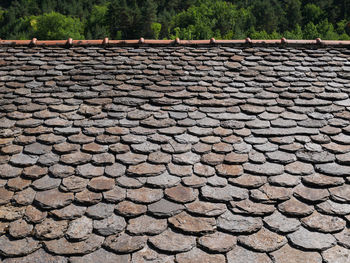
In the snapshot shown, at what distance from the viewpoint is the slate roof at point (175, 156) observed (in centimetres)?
236

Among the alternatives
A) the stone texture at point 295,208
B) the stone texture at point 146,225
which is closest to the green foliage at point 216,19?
the stone texture at point 295,208

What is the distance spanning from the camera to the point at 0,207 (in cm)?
262

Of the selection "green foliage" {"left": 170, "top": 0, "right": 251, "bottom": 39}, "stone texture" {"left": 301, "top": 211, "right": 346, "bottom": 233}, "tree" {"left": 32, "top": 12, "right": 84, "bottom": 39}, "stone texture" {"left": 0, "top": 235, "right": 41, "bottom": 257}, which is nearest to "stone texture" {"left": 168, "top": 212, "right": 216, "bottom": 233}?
"stone texture" {"left": 301, "top": 211, "right": 346, "bottom": 233}

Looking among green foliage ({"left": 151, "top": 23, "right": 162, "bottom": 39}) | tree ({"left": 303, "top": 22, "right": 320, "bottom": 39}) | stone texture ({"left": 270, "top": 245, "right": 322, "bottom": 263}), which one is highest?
Result: green foliage ({"left": 151, "top": 23, "right": 162, "bottom": 39})

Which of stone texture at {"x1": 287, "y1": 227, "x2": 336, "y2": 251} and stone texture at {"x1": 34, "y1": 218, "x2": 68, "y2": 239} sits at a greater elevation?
stone texture at {"x1": 34, "y1": 218, "x2": 68, "y2": 239}

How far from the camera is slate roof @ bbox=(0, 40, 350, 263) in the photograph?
236 centimetres

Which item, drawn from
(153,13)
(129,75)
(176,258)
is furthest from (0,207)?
(153,13)

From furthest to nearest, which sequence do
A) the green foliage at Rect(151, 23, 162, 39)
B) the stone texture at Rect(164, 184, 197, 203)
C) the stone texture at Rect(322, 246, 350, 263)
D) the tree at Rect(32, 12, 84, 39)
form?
the green foliage at Rect(151, 23, 162, 39), the tree at Rect(32, 12, 84, 39), the stone texture at Rect(164, 184, 197, 203), the stone texture at Rect(322, 246, 350, 263)

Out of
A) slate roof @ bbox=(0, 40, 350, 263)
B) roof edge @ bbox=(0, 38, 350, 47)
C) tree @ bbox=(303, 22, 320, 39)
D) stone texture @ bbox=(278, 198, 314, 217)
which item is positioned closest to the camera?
slate roof @ bbox=(0, 40, 350, 263)

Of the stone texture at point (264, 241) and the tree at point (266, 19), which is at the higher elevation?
the tree at point (266, 19)

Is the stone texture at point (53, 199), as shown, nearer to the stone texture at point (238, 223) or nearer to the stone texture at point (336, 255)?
the stone texture at point (238, 223)

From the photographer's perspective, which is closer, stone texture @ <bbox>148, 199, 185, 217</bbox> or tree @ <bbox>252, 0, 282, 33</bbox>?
stone texture @ <bbox>148, 199, 185, 217</bbox>

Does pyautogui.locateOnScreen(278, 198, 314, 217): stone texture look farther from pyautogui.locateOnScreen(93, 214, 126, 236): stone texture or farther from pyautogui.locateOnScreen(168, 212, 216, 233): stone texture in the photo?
pyautogui.locateOnScreen(93, 214, 126, 236): stone texture

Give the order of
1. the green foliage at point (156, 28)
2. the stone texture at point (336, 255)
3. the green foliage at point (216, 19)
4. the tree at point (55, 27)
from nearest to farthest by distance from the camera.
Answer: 1. the stone texture at point (336, 255)
2. the tree at point (55, 27)
3. the green foliage at point (216, 19)
4. the green foliage at point (156, 28)
